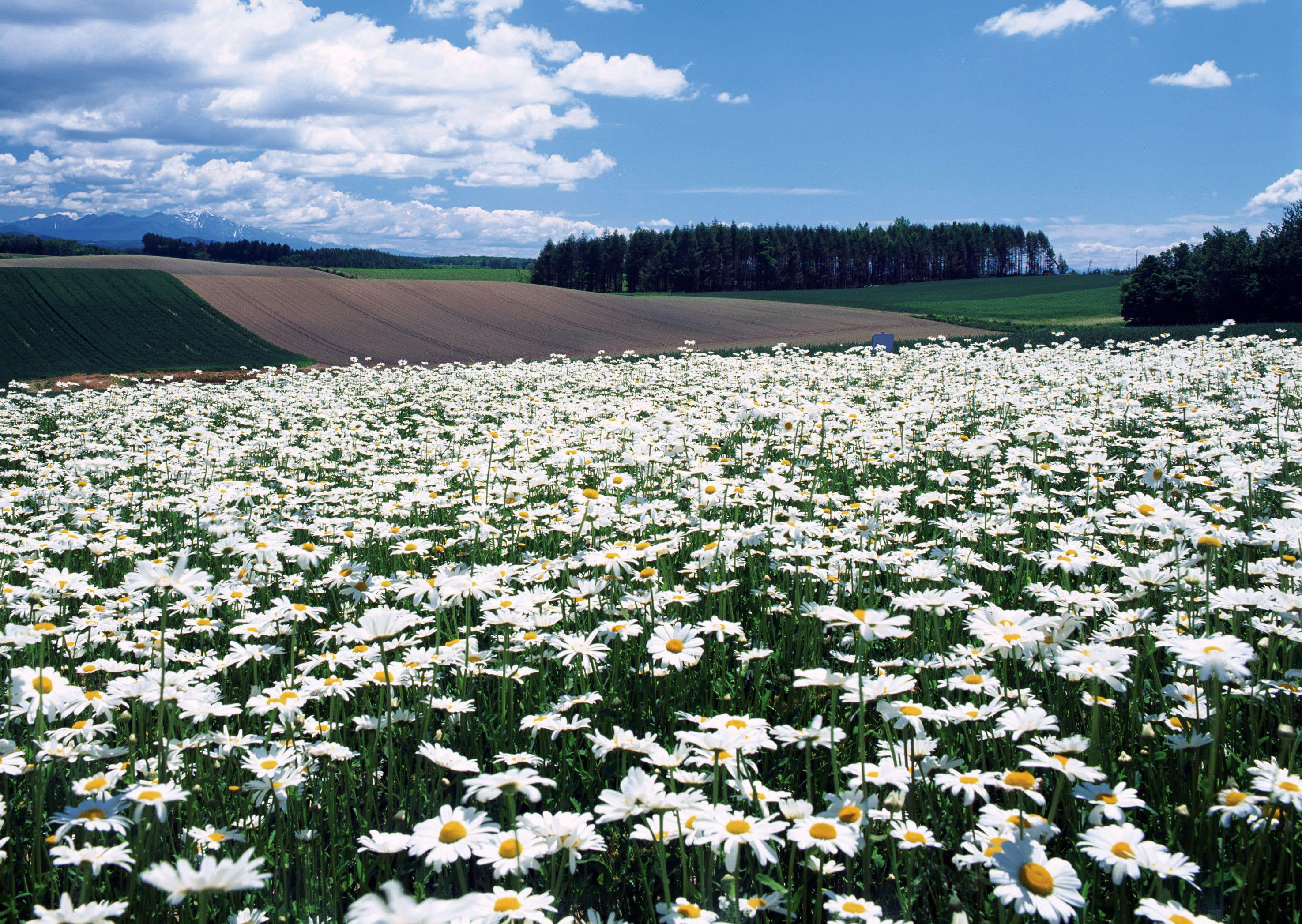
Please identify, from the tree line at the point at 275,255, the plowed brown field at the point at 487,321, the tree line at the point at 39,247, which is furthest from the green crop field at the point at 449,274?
the plowed brown field at the point at 487,321

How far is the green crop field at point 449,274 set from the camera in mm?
127188

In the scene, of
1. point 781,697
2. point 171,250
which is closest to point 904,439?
point 781,697

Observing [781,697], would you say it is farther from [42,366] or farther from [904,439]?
[42,366]

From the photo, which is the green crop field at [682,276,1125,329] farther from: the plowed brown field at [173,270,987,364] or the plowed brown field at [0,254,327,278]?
the plowed brown field at [0,254,327,278]

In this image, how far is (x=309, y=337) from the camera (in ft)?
149

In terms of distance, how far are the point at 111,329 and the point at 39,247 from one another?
88.7 metres

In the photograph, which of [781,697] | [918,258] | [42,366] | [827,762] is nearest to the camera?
[827,762]

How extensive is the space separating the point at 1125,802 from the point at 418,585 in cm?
274

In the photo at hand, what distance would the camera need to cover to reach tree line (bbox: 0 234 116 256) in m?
103

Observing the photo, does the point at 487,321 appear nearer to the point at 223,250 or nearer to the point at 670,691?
the point at 670,691

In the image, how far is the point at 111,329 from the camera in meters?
42.0

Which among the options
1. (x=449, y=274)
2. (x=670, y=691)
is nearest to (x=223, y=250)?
(x=449, y=274)

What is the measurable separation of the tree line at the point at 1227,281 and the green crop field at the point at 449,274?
85.1 meters

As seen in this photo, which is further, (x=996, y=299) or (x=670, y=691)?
(x=996, y=299)
